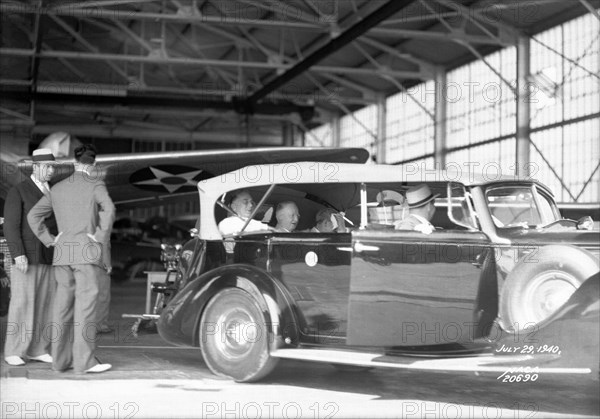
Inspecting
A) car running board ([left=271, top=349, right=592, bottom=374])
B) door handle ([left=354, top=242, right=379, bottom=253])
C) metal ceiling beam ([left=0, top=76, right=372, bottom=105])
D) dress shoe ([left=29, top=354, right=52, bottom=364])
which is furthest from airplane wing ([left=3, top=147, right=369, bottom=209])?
metal ceiling beam ([left=0, top=76, right=372, bottom=105])

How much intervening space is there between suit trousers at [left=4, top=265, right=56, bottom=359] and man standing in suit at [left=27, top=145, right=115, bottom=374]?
46 cm

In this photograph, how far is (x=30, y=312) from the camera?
24.2 ft

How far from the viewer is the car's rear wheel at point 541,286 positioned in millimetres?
5688

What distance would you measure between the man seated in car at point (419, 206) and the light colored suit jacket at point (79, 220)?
2.33 meters

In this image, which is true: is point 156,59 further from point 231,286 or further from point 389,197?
point 231,286

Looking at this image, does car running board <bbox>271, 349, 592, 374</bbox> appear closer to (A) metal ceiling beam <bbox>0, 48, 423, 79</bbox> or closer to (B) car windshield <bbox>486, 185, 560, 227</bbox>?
(B) car windshield <bbox>486, 185, 560, 227</bbox>

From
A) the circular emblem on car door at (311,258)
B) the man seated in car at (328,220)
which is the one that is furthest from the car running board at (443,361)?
the man seated in car at (328,220)

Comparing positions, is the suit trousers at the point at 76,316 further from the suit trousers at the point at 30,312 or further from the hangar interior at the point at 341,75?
the hangar interior at the point at 341,75

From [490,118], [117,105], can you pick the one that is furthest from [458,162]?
[117,105]

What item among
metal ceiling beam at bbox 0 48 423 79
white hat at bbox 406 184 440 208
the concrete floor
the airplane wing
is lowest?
the concrete floor

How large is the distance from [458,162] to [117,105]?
11225mm

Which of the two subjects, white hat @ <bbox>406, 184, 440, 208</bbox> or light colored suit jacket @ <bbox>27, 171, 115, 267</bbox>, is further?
light colored suit jacket @ <bbox>27, 171, 115, 267</bbox>

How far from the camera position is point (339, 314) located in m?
6.32

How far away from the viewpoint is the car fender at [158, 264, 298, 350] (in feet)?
21.0
